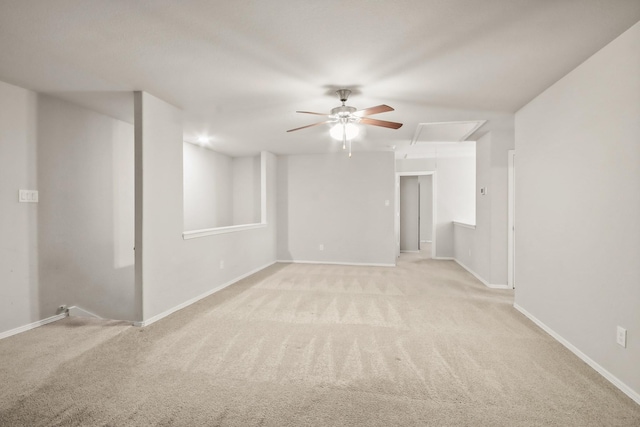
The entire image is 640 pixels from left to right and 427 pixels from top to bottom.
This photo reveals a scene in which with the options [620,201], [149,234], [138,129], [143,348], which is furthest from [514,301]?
[138,129]

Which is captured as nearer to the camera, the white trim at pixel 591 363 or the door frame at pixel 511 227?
the white trim at pixel 591 363

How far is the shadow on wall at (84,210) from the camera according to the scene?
10.3 ft

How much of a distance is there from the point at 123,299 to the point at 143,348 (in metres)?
1.86

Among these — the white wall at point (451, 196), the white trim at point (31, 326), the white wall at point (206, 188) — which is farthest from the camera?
the white wall at point (451, 196)

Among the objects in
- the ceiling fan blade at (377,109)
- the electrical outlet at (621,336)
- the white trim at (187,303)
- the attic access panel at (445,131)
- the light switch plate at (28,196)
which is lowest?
the white trim at (187,303)

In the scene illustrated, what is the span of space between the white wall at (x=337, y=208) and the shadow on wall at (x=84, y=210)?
10.3ft

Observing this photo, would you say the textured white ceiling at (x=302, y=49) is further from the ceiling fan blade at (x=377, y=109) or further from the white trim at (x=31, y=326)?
the white trim at (x=31, y=326)

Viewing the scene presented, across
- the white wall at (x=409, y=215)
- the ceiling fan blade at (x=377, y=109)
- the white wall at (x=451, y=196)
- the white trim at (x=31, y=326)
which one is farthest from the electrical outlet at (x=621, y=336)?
the white wall at (x=409, y=215)

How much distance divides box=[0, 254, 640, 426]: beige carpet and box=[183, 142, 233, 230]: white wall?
262 centimetres

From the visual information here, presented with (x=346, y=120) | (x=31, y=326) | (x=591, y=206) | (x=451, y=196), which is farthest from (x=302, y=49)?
(x=451, y=196)

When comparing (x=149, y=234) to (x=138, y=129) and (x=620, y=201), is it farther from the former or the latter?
(x=620, y=201)

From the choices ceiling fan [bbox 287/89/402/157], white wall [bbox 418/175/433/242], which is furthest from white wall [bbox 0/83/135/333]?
white wall [bbox 418/175/433/242]

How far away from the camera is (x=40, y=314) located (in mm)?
3053

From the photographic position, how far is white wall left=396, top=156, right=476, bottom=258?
23.2ft
